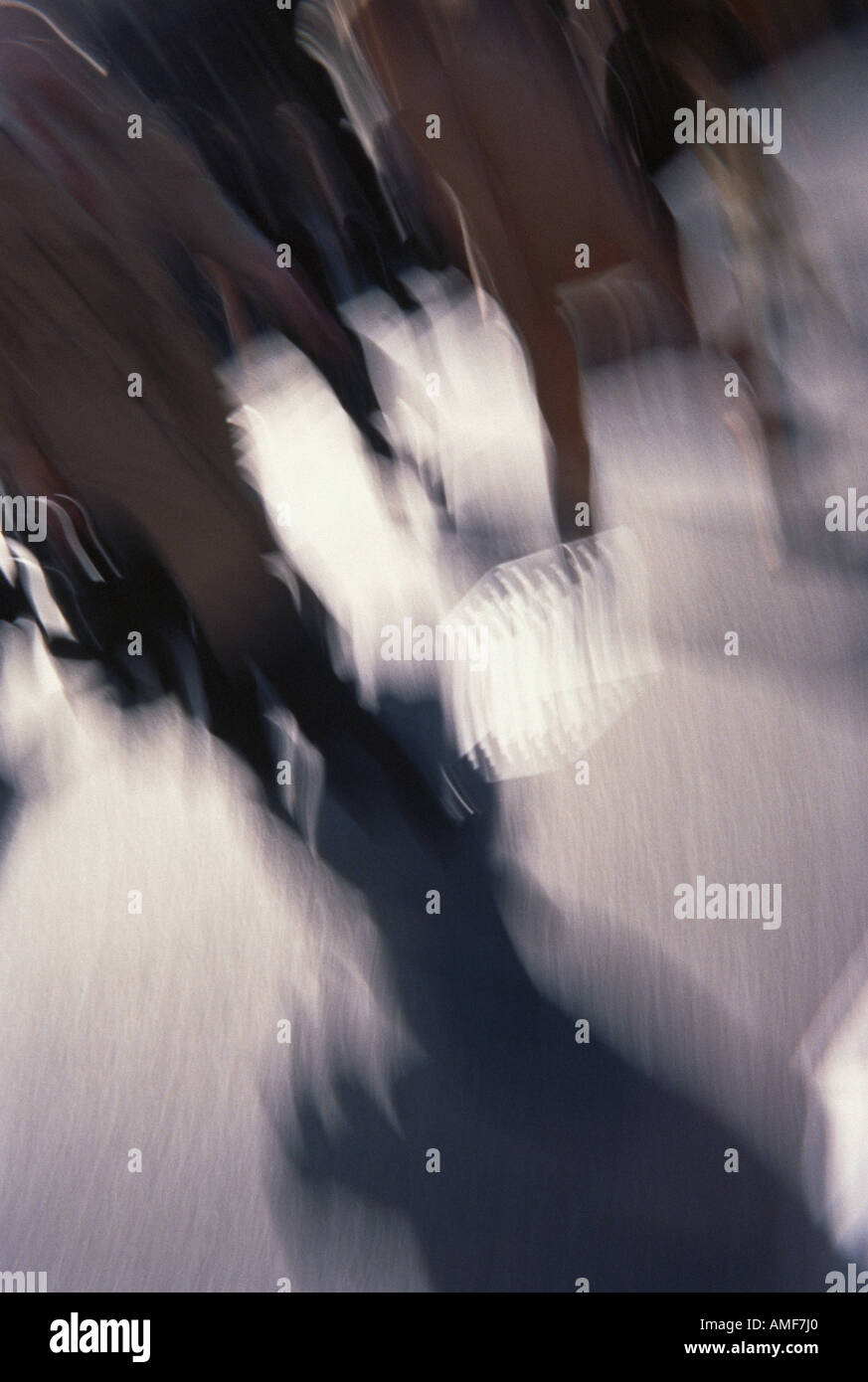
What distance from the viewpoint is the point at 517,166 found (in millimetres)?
1172

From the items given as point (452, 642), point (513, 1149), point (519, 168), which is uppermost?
point (519, 168)

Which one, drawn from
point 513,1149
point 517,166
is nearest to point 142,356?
point 517,166

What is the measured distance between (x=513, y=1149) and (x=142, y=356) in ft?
3.05

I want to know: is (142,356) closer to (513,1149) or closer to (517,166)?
(517,166)

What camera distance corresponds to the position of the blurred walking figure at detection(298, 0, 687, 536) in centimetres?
116

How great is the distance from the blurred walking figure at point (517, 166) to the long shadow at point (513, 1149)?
1.52 feet

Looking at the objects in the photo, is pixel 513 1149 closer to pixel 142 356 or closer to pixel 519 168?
pixel 142 356

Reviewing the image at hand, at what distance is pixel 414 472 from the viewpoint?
1.18 meters

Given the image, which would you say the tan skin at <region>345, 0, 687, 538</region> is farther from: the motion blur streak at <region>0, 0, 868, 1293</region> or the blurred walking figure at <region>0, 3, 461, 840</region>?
the blurred walking figure at <region>0, 3, 461, 840</region>

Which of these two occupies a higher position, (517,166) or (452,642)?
(517,166)

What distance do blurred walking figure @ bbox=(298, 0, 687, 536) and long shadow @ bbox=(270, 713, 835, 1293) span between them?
46 centimetres

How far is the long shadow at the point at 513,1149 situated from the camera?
3.79ft

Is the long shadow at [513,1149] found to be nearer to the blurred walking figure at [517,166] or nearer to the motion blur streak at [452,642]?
the motion blur streak at [452,642]
